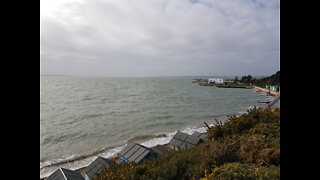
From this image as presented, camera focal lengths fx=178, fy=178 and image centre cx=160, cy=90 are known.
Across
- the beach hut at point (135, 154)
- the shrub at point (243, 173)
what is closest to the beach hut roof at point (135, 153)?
the beach hut at point (135, 154)

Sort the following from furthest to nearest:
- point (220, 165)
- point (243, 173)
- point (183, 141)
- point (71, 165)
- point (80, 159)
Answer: point (80, 159)
point (71, 165)
point (183, 141)
point (220, 165)
point (243, 173)

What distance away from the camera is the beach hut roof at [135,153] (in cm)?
632

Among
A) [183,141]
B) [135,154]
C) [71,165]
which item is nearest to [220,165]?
[135,154]

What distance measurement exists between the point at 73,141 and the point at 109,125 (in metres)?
3.92

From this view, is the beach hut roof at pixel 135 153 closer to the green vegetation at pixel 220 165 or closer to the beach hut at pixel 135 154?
the beach hut at pixel 135 154

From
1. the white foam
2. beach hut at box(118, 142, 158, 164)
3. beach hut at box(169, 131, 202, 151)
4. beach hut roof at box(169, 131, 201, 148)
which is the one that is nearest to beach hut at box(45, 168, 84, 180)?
beach hut at box(118, 142, 158, 164)

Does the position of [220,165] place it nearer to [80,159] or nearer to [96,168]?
[96,168]

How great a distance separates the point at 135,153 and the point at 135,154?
6 cm

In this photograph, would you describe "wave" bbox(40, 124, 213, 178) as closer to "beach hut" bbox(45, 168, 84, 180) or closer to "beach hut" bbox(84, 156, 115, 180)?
"beach hut" bbox(84, 156, 115, 180)

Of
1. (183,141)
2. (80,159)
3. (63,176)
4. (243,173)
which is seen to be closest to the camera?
(243,173)

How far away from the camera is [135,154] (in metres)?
6.66

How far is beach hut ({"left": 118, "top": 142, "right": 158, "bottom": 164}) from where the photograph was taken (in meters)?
6.30

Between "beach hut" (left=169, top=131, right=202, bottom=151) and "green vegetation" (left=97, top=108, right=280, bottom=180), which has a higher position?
"green vegetation" (left=97, top=108, right=280, bottom=180)
